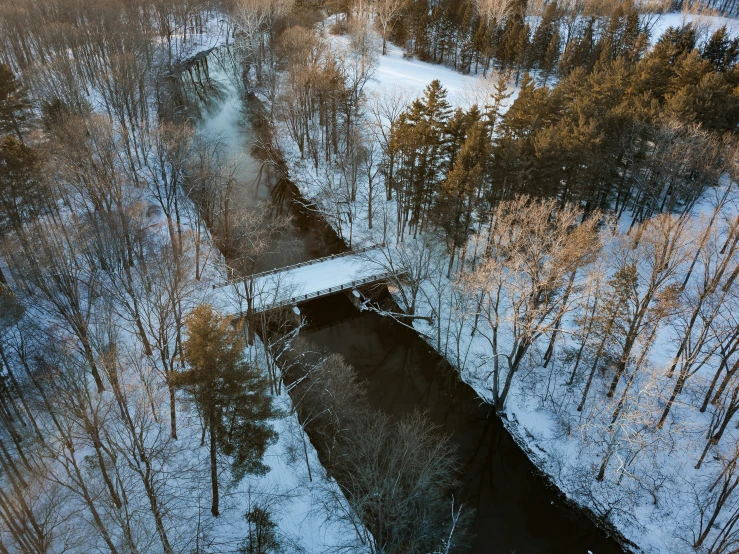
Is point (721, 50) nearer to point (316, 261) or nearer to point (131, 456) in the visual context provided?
point (316, 261)

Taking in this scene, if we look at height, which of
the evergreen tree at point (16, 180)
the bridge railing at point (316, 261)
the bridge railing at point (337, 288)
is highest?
the evergreen tree at point (16, 180)

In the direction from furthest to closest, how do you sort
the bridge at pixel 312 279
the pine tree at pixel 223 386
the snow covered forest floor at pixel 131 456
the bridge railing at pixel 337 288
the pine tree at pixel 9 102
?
the bridge railing at pixel 337 288 → the bridge at pixel 312 279 → the pine tree at pixel 9 102 → the snow covered forest floor at pixel 131 456 → the pine tree at pixel 223 386

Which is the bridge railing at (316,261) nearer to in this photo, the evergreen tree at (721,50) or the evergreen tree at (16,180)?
the evergreen tree at (16,180)

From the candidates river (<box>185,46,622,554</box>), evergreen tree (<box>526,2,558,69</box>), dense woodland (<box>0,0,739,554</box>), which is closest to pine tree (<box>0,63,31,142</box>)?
dense woodland (<box>0,0,739,554</box>)

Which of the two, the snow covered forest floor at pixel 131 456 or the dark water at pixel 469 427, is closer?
the snow covered forest floor at pixel 131 456

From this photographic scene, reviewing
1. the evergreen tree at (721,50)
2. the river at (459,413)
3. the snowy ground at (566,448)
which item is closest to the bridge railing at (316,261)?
the snowy ground at (566,448)

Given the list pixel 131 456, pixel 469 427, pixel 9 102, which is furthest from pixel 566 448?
pixel 9 102

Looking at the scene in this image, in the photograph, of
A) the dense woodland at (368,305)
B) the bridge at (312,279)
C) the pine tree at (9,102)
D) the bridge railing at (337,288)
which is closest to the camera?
the dense woodland at (368,305)
